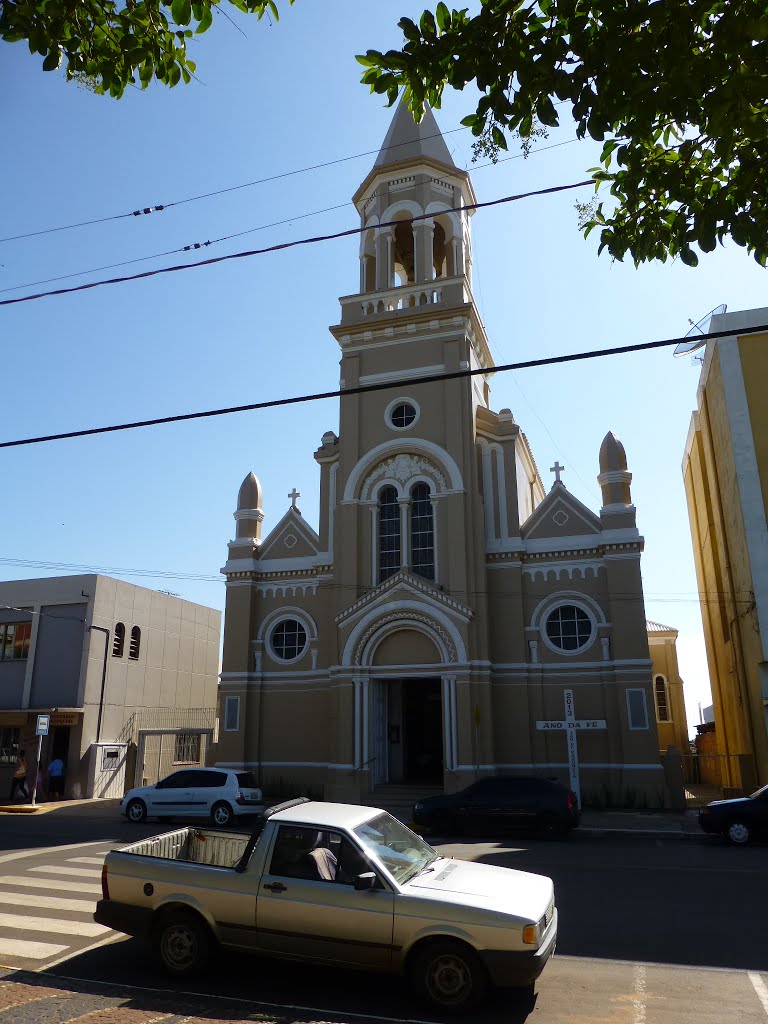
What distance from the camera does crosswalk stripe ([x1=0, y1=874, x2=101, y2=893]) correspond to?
1041 centimetres

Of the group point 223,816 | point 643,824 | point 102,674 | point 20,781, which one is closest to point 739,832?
point 643,824

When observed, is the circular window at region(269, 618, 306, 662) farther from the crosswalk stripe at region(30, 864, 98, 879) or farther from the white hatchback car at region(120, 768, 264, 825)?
the crosswalk stripe at region(30, 864, 98, 879)

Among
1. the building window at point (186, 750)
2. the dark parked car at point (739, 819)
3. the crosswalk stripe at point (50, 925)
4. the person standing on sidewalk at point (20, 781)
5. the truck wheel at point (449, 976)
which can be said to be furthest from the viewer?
the building window at point (186, 750)

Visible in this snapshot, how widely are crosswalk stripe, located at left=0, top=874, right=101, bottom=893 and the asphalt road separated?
0.22 feet

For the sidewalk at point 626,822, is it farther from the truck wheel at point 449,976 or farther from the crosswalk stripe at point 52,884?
the truck wheel at point 449,976

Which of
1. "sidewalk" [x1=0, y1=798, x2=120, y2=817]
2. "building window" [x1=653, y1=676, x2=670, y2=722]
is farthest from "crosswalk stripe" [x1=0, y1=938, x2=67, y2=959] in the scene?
"building window" [x1=653, y1=676, x2=670, y2=722]

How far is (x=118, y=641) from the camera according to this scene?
2903 centimetres

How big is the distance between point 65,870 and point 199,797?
7.39 m

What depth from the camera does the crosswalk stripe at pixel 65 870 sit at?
1141 centimetres

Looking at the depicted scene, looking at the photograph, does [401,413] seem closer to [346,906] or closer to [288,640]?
[288,640]

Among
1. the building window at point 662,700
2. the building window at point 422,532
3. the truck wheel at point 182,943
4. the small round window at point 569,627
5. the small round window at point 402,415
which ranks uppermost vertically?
the small round window at point 402,415

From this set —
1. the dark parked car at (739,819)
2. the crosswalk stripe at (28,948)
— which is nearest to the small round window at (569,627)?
the dark parked car at (739,819)

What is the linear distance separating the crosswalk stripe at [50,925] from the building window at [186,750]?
19.8 meters

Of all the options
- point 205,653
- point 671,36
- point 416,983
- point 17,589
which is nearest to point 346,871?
point 416,983
